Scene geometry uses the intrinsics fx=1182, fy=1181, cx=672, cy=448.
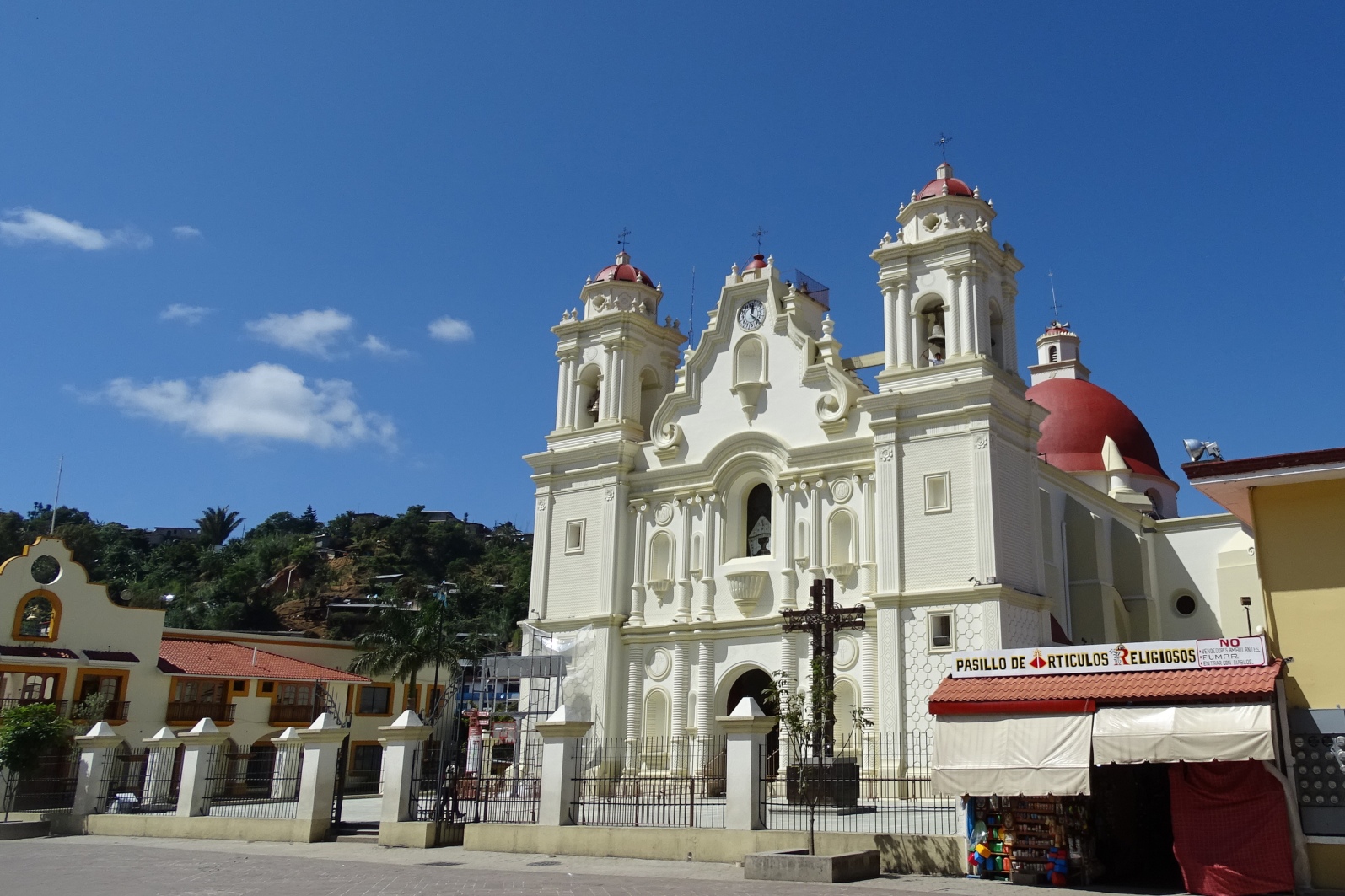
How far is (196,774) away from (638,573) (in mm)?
13170

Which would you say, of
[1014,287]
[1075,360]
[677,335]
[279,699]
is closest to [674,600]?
[677,335]

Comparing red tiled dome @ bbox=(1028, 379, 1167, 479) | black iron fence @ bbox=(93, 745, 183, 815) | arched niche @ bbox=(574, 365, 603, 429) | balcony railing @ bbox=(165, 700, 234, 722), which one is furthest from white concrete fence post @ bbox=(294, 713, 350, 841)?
red tiled dome @ bbox=(1028, 379, 1167, 479)

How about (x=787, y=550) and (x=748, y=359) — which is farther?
(x=748, y=359)

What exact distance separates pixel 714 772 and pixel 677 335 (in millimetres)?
14783

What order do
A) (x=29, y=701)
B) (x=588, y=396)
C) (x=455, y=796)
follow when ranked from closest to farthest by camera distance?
1. (x=455, y=796)
2. (x=29, y=701)
3. (x=588, y=396)

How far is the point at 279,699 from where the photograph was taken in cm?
3900

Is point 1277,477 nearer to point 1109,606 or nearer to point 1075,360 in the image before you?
point 1109,606

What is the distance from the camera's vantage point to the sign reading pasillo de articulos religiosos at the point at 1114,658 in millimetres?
14062

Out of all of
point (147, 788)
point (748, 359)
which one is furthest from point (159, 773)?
point (748, 359)

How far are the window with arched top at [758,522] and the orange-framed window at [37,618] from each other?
66.1ft

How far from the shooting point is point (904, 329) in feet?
96.3

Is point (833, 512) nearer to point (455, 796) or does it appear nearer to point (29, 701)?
point (455, 796)

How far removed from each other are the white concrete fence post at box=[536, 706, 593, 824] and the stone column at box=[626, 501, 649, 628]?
13.3 metres

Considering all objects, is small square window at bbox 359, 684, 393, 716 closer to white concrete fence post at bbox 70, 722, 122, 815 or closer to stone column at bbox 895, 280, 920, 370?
white concrete fence post at bbox 70, 722, 122, 815
